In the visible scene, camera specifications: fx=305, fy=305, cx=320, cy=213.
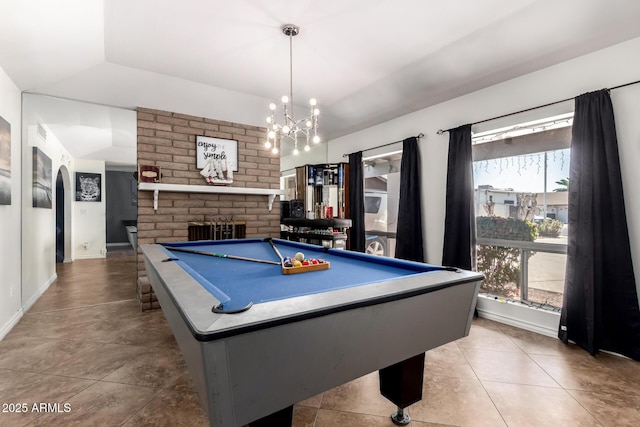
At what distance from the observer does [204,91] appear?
3896 millimetres

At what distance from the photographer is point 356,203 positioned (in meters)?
5.02

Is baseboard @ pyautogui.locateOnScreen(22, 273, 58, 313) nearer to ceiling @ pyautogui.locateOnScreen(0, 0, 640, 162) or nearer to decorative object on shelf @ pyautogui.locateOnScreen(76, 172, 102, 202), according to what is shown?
ceiling @ pyautogui.locateOnScreen(0, 0, 640, 162)

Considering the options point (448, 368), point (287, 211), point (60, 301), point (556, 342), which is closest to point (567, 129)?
point (556, 342)

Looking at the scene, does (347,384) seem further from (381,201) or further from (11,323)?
(381,201)

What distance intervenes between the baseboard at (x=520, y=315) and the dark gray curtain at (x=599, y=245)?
8.7 inches

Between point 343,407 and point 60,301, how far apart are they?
156 inches

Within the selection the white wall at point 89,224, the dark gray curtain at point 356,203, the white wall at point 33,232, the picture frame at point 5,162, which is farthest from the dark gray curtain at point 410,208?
the white wall at point 89,224

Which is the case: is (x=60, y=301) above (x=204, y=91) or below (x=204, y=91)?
below

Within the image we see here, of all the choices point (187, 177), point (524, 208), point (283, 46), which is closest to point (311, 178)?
point (187, 177)

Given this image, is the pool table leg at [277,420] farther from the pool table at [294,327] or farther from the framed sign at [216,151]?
the framed sign at [216,151]

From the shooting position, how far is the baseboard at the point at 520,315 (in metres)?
2.87

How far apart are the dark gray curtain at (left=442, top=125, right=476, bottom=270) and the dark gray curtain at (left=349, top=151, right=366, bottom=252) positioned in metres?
1.59

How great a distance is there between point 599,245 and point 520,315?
102 cm

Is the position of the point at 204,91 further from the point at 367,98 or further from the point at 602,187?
the point at 602,187
